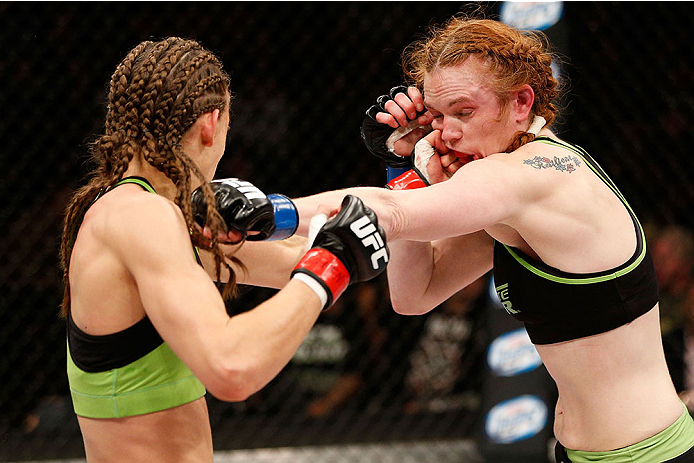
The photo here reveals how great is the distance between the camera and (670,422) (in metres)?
1.39

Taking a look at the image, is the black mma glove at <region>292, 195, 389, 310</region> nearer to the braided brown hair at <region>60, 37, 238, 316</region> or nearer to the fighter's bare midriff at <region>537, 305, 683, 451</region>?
the braided brown hair at <region>60, 37, 238, 316</region>

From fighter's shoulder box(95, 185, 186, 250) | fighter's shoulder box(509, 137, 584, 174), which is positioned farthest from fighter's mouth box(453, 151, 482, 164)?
fighter's shoulder box(95, 185, 186, 250)

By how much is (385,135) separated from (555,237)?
52 cm

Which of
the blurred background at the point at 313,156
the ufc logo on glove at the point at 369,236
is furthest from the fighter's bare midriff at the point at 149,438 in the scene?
the blurred background at the point at 313,156

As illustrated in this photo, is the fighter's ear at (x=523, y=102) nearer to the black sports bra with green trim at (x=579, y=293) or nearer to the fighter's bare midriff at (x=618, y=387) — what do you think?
the black sports bra with green trim at (x=579, y=293)

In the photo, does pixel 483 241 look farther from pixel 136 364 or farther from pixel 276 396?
pixel 276 396

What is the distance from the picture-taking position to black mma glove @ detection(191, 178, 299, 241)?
1.18 metres

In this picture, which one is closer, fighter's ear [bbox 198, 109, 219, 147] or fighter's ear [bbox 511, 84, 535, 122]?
fighter's ear [bbox 198, 109, 219, 147]

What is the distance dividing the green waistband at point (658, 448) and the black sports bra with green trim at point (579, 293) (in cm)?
21

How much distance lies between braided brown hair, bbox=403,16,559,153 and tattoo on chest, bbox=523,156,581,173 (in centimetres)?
10

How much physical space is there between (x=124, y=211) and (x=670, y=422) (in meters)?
1.04

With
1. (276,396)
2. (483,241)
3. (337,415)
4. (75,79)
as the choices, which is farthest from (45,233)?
(483,241)

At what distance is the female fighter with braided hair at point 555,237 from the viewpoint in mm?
1305

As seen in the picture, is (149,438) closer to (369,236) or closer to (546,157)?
(369,236)
